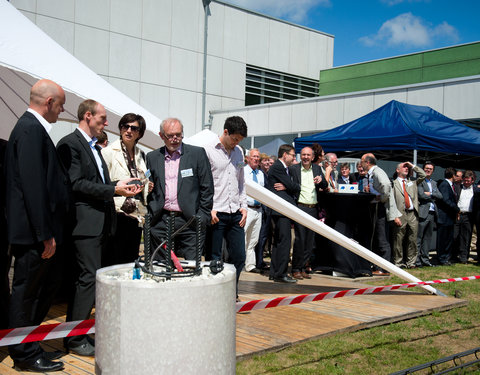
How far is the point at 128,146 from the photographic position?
15.4 feet

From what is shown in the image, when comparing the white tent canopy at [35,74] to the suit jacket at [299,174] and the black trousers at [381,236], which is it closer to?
the suit jacket at [299,174]

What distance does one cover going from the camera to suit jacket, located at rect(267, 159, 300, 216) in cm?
735

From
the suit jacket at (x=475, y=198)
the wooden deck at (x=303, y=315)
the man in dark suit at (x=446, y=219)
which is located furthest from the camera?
the suit jacket at (x=475, y=198)

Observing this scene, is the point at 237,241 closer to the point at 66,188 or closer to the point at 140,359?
the point at 66,188

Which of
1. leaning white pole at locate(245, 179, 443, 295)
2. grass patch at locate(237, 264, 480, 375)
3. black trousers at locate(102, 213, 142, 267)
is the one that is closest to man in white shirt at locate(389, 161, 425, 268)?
leaning white pole at locate(245, 179, 443, 295)

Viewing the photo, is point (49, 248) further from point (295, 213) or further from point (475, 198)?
point (475, 198)

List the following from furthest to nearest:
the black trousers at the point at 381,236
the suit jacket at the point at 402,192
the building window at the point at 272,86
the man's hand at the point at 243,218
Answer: the building window at the point at 272,86, the suit jacket at the point at 402,192, the black trousers at the point at 381,236, the man's hand at the point at 243,218

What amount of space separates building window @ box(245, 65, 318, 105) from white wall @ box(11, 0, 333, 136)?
1.15 ft

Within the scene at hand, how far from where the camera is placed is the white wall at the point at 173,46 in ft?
62.8

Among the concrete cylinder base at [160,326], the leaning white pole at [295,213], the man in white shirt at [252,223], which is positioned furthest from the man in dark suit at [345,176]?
the concrete cylinder base at [160,326]

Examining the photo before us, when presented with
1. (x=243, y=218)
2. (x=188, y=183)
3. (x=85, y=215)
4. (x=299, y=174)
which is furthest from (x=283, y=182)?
(x=85, y=215)

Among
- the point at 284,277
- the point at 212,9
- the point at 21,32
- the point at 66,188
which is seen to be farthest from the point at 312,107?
the point at 66,188

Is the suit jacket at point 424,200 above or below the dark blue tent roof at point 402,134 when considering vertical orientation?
below

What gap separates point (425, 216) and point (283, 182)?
4.25 m
